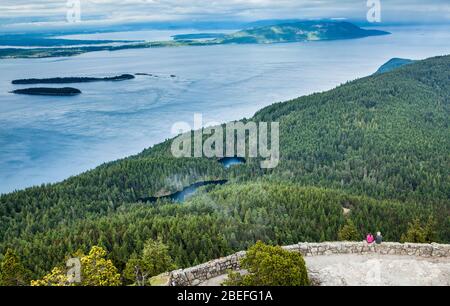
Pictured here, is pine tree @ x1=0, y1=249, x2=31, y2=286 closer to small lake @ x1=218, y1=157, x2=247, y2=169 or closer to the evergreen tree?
the evergreen tree

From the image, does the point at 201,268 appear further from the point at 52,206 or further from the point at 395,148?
the point at 395,148

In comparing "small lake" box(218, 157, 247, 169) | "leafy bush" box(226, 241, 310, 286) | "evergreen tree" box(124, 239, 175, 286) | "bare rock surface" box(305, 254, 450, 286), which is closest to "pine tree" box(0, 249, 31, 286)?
"evergreen tree" box(124, 239, 175, 286)

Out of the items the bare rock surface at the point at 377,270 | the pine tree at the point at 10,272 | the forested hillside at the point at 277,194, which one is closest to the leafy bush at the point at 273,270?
the bare rock surface at the point at 377,270

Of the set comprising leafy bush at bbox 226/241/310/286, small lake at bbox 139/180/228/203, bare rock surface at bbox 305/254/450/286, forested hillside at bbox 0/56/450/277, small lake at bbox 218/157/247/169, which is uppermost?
leafy bush at bbox 226/241/310/286

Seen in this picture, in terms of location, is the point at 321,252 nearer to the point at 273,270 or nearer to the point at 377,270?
the point at 377,270

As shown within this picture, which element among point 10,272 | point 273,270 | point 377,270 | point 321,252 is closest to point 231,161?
point 10,272
